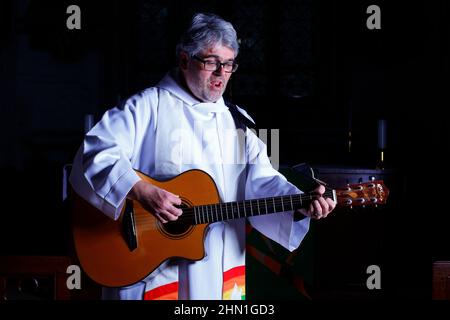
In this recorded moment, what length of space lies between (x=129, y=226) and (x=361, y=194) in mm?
931

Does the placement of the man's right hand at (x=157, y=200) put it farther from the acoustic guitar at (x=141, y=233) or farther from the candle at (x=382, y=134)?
the candle at (x=382, y=134)

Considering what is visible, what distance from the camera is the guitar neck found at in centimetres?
233

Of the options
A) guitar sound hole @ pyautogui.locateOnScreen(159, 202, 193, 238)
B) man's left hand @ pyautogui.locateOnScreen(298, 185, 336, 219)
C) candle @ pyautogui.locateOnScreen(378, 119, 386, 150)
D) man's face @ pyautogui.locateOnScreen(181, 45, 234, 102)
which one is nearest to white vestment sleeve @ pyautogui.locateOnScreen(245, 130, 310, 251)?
man's left hand @ pyautogui.locateOnScreen(298, 185, 336, 219)

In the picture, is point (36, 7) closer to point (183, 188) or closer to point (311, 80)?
point (311, 80)

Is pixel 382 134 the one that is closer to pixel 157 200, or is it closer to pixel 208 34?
pixel 208 34

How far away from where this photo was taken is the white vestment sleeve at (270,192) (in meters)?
2.50

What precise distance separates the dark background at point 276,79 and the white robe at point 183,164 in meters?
2.43

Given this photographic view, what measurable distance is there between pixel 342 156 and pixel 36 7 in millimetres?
2947

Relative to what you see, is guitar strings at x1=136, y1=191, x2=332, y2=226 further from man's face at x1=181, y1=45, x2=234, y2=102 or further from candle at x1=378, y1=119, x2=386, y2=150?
candle at x1=378, y1=119, x2=386, y2=150

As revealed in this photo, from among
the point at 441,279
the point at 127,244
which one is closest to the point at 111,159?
the point at 127,244

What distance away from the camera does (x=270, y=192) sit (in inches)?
99.3

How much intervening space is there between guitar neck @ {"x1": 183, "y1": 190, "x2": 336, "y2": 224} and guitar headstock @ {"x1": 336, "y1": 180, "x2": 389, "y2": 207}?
0.07 meters

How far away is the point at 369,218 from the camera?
4.31 m
